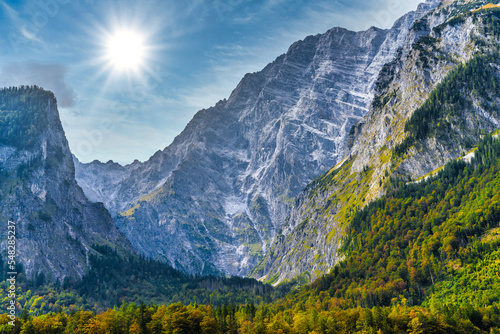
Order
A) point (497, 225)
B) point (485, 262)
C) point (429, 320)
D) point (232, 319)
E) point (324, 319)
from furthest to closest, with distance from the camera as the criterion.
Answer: point (497, 225)
point (485, 262)
point (232, 319)
point (324, 319)
point (429, 320)

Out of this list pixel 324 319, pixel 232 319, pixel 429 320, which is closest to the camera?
pixel 429 320

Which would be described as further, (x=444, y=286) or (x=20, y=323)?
(x=444, y=286)

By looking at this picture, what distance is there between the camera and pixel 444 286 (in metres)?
182

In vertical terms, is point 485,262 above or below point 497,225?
below

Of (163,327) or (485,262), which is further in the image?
(485,262)

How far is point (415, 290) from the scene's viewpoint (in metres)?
199

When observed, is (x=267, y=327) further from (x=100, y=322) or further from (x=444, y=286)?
(x=444, y=286)

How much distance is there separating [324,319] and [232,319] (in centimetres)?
3733

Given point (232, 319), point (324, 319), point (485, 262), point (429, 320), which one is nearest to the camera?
point (429, 320)

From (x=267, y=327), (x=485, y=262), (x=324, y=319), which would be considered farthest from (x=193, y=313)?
(x=485, y=262)

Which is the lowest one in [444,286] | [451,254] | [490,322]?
[490,322]

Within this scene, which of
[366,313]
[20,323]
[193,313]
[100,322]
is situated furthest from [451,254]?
[20,323]

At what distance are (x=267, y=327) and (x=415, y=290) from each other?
92.4 m

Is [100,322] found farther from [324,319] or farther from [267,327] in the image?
[324,319]
